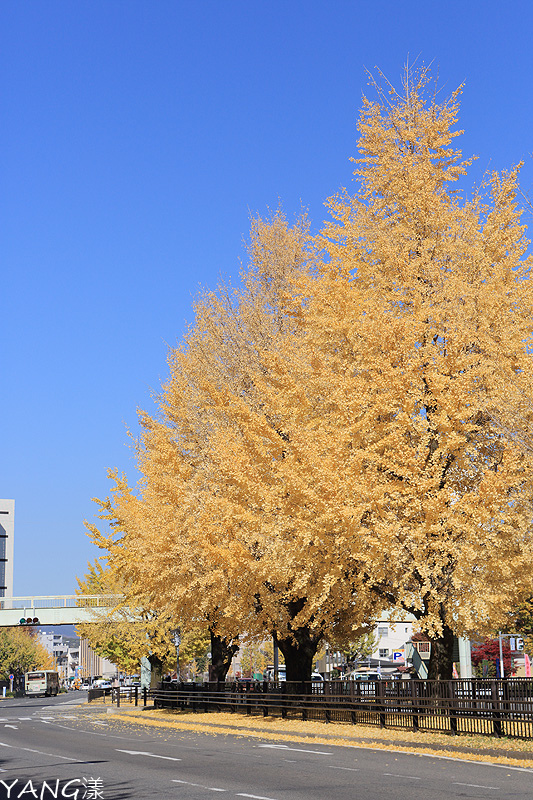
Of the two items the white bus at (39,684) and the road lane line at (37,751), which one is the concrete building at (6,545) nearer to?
the white bus at (39,684)

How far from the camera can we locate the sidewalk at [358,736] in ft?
54.7

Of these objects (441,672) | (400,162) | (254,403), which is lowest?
(441,672)

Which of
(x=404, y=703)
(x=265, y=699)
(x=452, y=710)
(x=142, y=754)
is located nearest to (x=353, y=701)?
(x=404, y=703)

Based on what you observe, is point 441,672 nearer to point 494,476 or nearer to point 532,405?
point 494,476

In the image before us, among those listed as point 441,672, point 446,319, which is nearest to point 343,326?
point 446,319

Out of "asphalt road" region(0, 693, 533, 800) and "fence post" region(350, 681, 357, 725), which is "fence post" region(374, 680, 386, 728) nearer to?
"fence post" region(350, 681, 357, 725)

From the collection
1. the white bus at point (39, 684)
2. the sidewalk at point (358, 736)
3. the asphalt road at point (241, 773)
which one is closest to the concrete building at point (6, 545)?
the white bus at point (39, 684)

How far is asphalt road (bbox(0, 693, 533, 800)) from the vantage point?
11.9 metres

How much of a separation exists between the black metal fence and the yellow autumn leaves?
125 centimetres

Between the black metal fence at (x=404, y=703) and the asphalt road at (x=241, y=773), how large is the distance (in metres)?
2.37

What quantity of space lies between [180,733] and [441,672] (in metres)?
8.22

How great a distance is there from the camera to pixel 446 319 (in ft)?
75.4

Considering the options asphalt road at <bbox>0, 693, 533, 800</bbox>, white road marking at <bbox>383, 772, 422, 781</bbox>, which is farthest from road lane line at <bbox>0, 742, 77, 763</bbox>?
white road marking at <bbox>383, 772, 422, 781</bbox>

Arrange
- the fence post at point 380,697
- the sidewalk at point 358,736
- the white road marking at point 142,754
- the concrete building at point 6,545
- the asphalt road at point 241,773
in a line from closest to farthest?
1. the asphalt road at point 241,773
2. the sidewalk at point 358,736
3. the white road marking at point 142,754
4. the fence post at point 380,697
5. the concrete building at point 6,545
